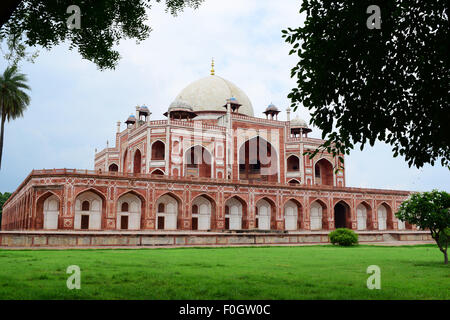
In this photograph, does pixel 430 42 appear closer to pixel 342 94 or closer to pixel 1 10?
pixel 342 94

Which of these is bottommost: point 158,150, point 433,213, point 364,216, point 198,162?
point 433,213

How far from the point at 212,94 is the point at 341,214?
1960cm

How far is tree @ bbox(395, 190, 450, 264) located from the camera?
1219cm

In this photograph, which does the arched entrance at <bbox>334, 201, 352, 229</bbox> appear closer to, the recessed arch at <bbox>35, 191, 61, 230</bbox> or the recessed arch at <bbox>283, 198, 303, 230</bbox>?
the recessed arch at <bbox>283, 198, 303, 230</bbox>

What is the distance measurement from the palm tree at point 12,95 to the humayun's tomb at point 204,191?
4.44 m

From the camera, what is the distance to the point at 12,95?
27078mm

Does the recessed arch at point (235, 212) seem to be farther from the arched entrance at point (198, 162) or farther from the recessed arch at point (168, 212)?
the arched entrance at point (198, 162)

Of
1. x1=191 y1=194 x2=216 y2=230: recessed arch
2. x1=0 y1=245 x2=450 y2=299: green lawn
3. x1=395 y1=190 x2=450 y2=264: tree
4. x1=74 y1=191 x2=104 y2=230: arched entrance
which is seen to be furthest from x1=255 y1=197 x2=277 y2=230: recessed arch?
x1=0 y1=245 x2=450 y2=299: green lawn

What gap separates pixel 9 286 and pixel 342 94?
6410mm

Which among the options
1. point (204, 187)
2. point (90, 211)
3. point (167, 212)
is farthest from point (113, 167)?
point (204, 187)

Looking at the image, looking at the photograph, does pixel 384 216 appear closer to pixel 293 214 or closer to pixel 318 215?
pixel 318 215

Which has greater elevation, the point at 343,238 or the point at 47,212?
the point at 47,212

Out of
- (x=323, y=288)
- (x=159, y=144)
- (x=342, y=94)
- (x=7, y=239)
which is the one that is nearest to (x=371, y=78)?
(x=342, y=94)

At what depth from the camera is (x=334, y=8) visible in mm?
7195
